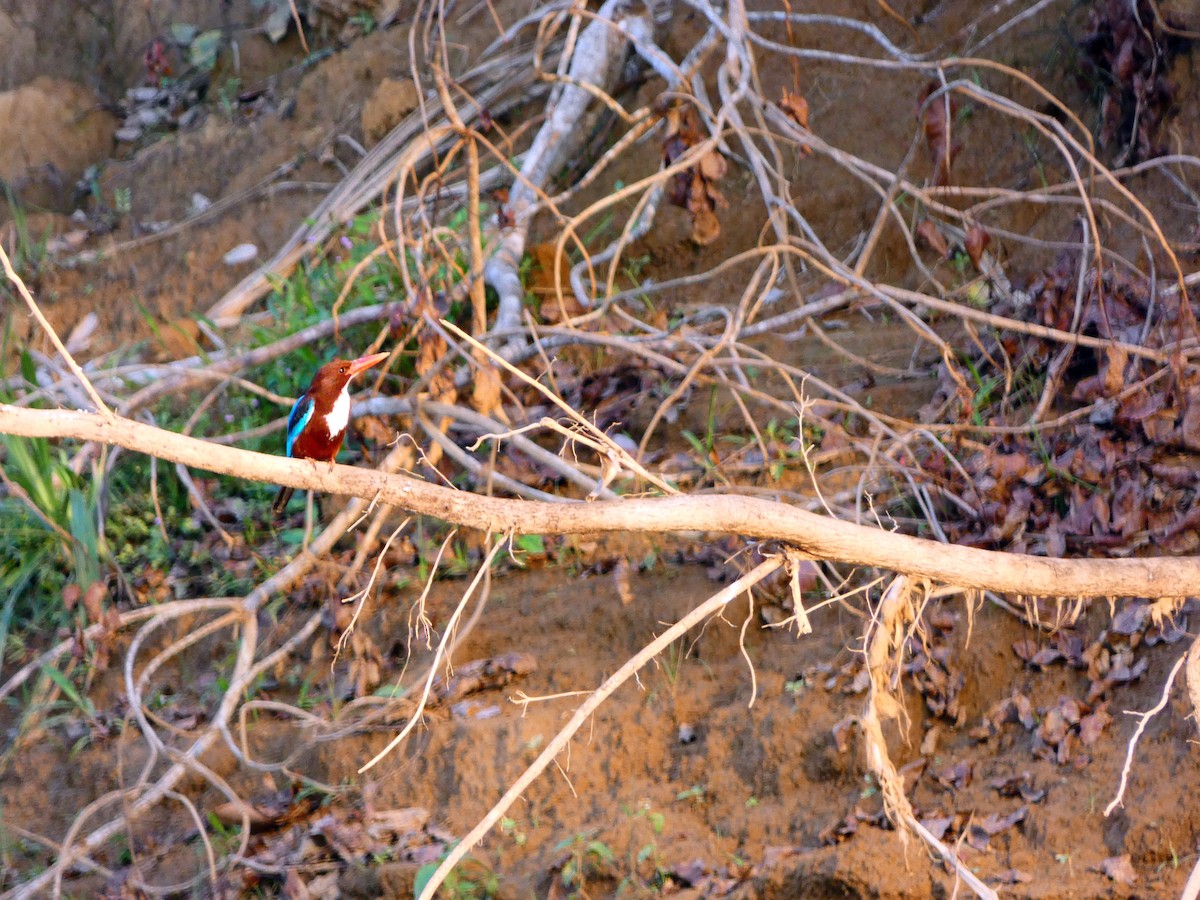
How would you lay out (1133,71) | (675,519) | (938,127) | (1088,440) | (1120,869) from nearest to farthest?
(675,519), (1120,869), (938,127), (1088,440), (1133,71)

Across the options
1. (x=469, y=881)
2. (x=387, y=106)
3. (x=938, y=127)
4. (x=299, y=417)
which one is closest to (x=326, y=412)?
(x=299, y=417)

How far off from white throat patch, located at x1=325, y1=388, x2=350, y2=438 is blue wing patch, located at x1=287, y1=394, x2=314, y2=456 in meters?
0.07

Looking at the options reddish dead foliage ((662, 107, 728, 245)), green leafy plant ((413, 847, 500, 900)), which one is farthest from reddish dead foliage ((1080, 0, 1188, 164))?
green leafy plant ((413, 847, 500, 900))

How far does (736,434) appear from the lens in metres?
4.68

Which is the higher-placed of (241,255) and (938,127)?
(938,127)

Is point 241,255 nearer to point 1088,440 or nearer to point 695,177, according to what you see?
point 695,177

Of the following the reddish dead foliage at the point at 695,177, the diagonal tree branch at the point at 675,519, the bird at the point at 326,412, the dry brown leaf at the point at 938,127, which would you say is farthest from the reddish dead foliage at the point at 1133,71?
the bird at the point at 326,412

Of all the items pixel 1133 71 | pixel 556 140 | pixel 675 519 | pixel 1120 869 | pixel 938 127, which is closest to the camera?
pixel 675 519

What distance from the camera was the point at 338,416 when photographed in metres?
3.53

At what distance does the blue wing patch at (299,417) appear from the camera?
3562 mm

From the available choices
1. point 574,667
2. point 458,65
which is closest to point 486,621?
point 574,667

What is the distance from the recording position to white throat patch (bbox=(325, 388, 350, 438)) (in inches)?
138

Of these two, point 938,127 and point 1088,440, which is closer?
point 938,127

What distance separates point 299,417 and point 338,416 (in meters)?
0.20
